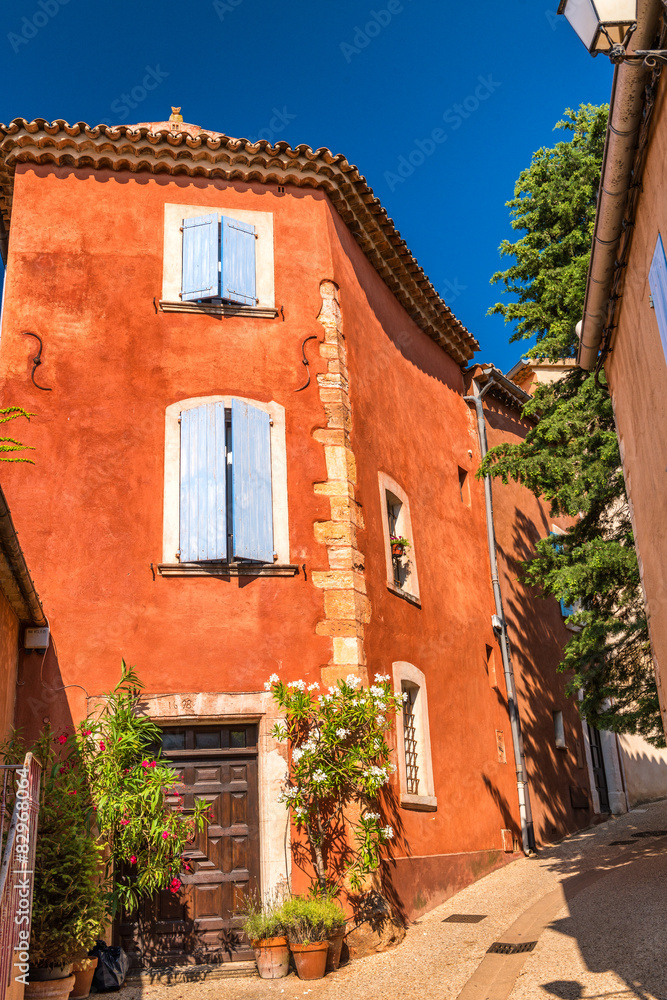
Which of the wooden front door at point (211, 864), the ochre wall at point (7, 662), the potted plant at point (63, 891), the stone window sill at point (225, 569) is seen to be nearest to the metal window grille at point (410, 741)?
the wooden front door at point (211, 864)

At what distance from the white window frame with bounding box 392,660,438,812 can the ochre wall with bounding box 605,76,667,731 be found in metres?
3.22

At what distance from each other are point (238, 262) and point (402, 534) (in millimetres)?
3920

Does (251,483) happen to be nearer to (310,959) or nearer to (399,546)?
(399,546)

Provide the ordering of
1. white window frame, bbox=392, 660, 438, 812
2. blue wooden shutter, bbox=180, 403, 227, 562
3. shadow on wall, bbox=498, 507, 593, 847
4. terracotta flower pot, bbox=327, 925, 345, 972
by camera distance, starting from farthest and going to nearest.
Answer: shadow on wall, bbox=498, 507, 593, 847 → white window frame, bbox=392, 660, 438, 812 → blue wooden shutter, bbox=180, 403, 227, 562 → terracotta flower pot, bbox=327, 925, 345, 972

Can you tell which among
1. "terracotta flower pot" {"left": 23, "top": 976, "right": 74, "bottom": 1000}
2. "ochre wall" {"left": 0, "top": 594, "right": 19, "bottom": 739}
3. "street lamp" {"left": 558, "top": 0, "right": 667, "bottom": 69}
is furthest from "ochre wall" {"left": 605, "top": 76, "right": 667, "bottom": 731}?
"ochre wall" {"left": 0, "top": 594, "right": 19, "bottom": 739}

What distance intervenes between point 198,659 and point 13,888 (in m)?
3.81

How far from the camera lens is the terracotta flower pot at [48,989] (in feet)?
22.0

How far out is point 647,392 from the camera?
7.16 meters

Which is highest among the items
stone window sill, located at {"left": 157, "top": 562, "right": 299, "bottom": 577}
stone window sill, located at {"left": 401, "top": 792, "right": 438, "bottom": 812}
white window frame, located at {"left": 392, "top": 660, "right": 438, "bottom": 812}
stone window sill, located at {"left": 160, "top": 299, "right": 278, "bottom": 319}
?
stone window sill, located at {"left": 160, "top": 299, "right": 278, "bottom": 319}

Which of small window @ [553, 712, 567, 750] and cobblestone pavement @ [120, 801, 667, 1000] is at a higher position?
small window @ [553, 712, 567, 750]

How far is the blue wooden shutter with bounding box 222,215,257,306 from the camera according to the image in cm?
1067

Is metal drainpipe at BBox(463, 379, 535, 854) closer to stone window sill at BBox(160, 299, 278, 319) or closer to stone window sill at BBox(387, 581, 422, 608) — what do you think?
stone window sill at BBox(387, 581, 422, 608)

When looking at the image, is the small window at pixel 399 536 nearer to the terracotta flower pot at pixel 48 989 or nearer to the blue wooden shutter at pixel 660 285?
the blue wooden shutter at pixel 660 285

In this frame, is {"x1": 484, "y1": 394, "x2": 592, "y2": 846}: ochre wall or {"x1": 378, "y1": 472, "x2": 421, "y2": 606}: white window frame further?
{"x1": 484, "y1": 394, "x2": 592, "y2": 846}: ochre wall
